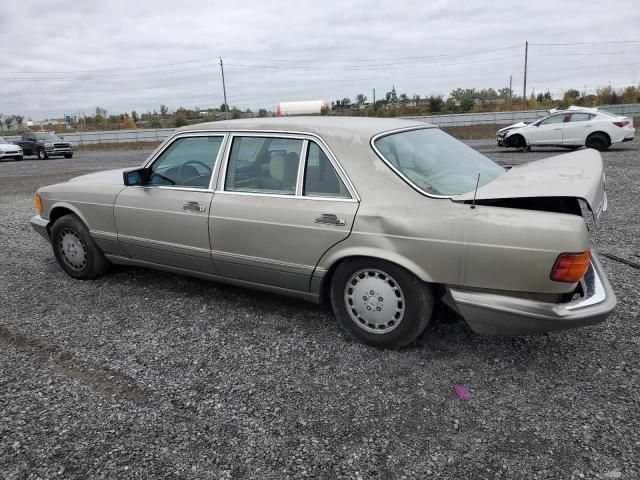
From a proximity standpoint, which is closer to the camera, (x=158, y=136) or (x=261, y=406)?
(x=261, y=406)

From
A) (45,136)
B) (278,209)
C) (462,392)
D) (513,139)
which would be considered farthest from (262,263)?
(45,136)

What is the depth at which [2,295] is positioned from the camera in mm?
4656

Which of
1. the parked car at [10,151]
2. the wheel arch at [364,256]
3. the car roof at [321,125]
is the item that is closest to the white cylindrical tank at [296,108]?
the car roof at [321,125]

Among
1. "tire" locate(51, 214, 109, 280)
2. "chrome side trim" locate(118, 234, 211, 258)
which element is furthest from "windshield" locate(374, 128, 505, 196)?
"tire" locate(51, 214, 109, 280)

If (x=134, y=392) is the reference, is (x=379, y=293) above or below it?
above

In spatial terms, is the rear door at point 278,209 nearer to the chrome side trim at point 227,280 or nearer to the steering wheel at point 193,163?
the chrome side trim at point 227,280

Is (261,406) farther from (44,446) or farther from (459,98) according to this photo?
→ (459,98)

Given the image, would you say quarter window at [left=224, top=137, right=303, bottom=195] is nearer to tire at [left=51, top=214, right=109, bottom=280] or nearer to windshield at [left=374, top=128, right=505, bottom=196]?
windshield at [left=374, top=128, right=505, bottom=196]

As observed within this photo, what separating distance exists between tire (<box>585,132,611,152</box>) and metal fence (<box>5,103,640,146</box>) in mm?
16930

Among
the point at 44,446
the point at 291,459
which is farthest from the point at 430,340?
the point at 44,446

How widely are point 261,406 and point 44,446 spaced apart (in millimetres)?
1103

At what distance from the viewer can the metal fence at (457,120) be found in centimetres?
3550

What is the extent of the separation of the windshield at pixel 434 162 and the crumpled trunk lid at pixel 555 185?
0.17 m

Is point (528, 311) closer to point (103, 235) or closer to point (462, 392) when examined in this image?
point (462, 392)
